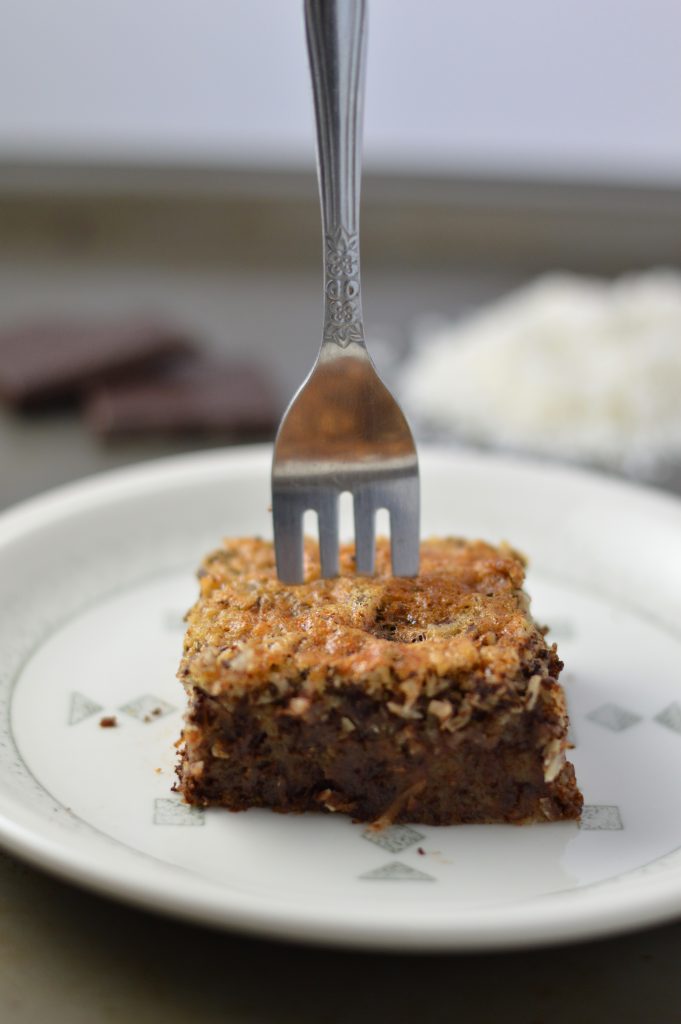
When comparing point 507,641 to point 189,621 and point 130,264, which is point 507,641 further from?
point 130,264

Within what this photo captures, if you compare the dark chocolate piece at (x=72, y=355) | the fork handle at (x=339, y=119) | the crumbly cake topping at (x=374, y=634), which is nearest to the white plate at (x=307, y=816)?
the crumbly cake topping at (x=374, y=634)

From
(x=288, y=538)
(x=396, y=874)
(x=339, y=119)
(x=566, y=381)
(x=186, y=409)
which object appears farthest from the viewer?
(x=566, y=381)

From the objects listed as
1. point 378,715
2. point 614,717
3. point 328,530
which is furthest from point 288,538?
point 614,717

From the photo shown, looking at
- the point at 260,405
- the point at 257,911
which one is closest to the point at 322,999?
the point at 257,911

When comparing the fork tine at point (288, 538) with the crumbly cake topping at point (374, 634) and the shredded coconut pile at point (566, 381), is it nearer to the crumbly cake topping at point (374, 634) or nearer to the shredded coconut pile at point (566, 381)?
the crumbly cake topping at point (374, 634)

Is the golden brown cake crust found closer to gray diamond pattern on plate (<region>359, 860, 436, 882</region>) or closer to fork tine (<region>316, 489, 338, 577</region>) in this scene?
fork tine (<region>316, 489, 338, 577</region>)

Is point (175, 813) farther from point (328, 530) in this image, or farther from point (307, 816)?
point (328, 530)
